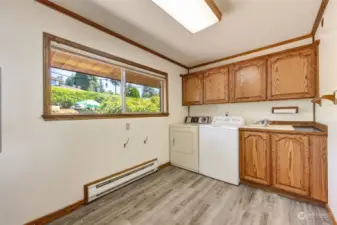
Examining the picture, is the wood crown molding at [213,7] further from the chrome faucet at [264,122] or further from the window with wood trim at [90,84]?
the chrome faucet at [264,122]

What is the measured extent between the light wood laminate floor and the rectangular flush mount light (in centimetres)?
222

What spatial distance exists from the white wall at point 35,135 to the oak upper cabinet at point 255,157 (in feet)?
6.86

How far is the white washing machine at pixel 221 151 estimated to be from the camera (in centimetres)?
231

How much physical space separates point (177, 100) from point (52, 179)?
2.60 meters

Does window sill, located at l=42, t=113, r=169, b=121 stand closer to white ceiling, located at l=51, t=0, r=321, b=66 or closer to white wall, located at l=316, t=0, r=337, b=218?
white ceiling, located at l=51, t=0, r=321, b=66

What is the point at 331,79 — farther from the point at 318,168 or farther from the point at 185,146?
the point at 185,146

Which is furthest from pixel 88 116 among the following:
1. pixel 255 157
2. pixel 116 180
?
pixel 255 157

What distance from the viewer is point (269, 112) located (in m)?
2.61

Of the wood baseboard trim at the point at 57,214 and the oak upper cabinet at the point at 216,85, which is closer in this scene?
the wood baseboard trim at the point at 57,214

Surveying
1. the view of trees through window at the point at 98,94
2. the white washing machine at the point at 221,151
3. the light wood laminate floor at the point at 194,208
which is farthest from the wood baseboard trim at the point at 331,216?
the view of trees through window at the point at 98,94

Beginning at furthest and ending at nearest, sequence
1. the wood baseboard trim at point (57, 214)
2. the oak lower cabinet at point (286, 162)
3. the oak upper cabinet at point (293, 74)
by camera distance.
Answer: the oak upper cabinet at point (293, 74)
the oak lower cabinet at point (286, 162)
the wood baseboard trim at point (57, 214)

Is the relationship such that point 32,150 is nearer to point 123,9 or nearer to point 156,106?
point 123,9

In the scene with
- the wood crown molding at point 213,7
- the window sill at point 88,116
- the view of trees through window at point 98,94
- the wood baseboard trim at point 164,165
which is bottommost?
the wood baseboard trim at point 164,165

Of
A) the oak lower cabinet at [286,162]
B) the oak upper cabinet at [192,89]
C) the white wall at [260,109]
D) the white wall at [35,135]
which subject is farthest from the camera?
the oak upper cabinet at [192,89]
